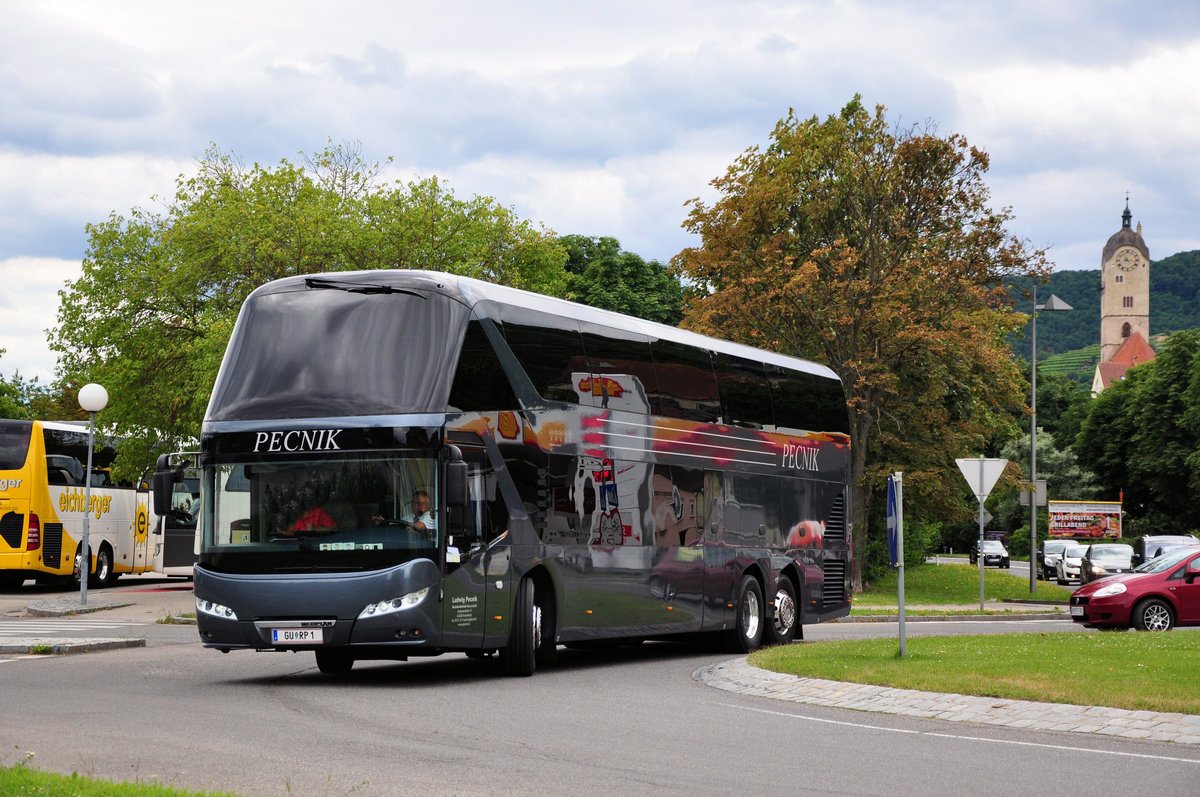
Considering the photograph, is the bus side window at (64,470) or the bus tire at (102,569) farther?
the bus tire at (102,569)

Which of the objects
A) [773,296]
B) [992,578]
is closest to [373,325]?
[773,296]

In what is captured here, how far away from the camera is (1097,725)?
1148cm

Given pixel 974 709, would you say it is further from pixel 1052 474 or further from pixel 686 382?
pixel 1052 474

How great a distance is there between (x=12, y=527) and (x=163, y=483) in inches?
820

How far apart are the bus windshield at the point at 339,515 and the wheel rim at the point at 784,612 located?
8.16 m

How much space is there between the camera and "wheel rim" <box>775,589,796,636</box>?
21.3 m

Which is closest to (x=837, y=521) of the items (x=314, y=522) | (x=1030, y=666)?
(x=1030, y=666)

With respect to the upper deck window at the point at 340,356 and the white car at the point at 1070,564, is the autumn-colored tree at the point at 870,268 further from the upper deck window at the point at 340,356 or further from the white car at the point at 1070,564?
the upper deck window at the point at 340,356

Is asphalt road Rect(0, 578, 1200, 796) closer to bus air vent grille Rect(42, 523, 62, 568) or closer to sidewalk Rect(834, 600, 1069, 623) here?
sidewalk Rect(834, 600, 1069, 623)

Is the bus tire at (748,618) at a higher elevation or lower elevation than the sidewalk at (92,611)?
higher

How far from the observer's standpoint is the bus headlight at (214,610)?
14.5 metres

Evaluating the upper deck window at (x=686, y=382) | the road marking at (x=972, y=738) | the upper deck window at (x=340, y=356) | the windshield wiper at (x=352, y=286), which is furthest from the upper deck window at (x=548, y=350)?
the road marking at (x=972, y=738)

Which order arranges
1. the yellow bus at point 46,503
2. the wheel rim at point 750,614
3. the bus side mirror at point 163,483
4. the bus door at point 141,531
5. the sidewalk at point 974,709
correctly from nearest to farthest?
the sidewalk at point 974,709 → the bus side mirror at point 163,483 → the wheel rim at point 750,614 → the yellow bus at point 46,503 → the bus door at point 141,531

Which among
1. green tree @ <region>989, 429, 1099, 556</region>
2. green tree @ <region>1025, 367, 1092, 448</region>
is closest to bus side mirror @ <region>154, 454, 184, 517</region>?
green tree @ <region>989, 429, 1099, 556</region>
